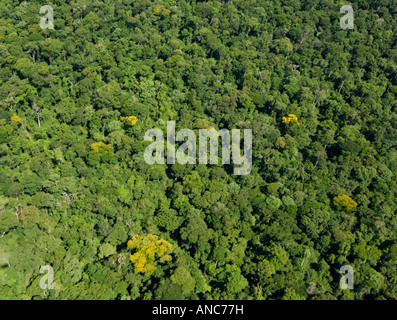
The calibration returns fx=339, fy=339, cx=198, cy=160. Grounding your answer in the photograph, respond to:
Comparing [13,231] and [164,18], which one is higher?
[164,18]

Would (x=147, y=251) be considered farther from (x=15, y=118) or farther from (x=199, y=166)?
(x=15, y=118)

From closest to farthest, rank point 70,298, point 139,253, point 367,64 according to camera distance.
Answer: point 70,298, point 139,253, point 367,64

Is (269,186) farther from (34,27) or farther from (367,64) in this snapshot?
(34,27)

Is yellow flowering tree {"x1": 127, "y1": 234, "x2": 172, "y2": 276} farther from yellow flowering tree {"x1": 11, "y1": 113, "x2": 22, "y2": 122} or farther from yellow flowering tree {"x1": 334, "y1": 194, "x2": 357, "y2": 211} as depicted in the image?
yellow flowering tree {"x1": 11, "y1": 113, "x2": 22, "y2": 122}

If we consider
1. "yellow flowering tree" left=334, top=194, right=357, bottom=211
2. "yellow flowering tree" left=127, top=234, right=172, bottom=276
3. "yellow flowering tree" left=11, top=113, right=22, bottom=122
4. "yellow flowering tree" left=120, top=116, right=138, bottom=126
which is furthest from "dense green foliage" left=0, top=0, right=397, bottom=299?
→ "yellow flowering tree" left=127, top=234, right=172, bottom=276

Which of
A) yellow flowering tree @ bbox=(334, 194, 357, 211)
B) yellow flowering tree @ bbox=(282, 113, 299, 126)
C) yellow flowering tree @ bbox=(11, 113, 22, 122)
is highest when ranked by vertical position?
yellow flowering tree @ bbox=(282, 113, 299, 126)

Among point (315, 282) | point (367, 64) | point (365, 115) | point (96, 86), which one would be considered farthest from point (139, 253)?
point (367, 64)

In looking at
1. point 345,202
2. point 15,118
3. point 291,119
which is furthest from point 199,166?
point 15,118
